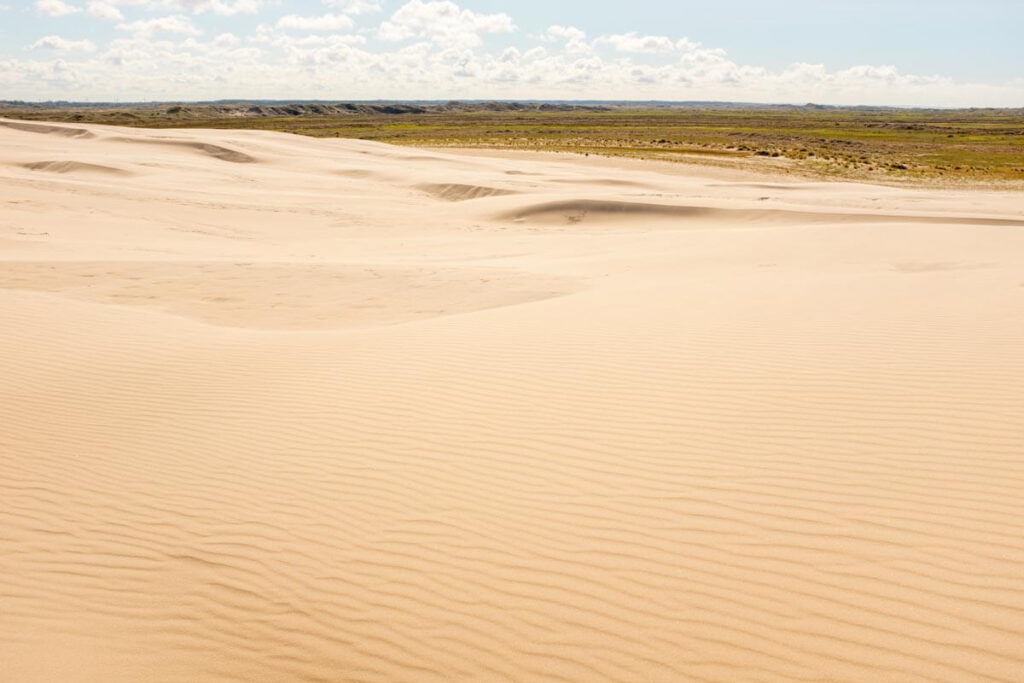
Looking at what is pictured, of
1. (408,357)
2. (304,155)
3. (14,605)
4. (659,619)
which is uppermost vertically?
(304,155)

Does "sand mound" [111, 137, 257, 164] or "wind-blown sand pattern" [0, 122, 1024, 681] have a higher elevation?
"sand mound" [111, 137, 257, 164]

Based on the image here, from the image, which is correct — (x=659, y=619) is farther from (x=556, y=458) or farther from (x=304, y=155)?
(x=304, y=155)

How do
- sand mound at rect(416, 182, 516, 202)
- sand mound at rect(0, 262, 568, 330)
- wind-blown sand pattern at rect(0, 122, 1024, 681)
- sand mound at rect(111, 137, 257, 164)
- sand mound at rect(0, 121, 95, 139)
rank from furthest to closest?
sand mound at rect(0, 121, 95, 139) → sand mound at rect(111, 137, 257, 164) → sand mound at rect(416, 182, 516, 202) → sand mound at rect(0, 262, 568, 330) → wind-blown sand pattern at rect(0, 122, 1024, 681)

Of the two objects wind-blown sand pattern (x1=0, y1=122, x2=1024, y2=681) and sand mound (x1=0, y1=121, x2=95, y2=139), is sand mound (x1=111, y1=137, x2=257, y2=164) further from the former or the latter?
wind-blown sand pattern (x1=0, y1=122, x2=1024, y2=681)

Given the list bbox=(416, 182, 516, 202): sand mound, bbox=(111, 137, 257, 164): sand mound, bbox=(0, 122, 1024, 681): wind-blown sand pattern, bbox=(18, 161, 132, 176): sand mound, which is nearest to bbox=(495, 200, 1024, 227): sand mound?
bbox=(416, 182, 516, 202): sand mound

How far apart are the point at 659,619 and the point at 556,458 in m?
1.52

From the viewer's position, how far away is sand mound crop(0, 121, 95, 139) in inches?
1490

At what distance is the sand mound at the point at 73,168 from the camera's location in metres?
24.5

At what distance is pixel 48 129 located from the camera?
39.0 metres

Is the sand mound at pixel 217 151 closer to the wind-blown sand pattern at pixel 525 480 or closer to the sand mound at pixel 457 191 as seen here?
the sand mound at pixel 457 191

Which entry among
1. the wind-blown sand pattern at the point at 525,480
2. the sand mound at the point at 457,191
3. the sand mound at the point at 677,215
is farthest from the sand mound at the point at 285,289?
the sand mound at the point at 457,191

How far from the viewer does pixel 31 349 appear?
7.45 meters

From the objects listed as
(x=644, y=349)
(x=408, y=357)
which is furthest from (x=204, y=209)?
(x=644, y=349)

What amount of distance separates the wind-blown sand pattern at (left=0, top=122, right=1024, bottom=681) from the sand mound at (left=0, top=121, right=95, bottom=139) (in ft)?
106
